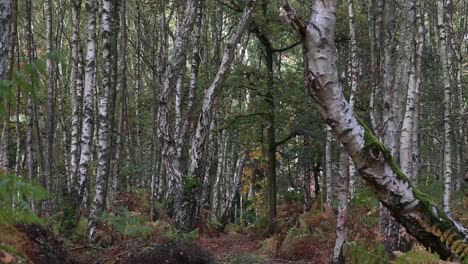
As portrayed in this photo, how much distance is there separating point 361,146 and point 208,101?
525 centimetres

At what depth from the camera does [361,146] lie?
14.5 feet

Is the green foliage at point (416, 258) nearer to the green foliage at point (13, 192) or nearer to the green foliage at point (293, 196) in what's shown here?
the green foliage at point (13, 192)

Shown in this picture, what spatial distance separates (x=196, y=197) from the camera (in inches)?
367

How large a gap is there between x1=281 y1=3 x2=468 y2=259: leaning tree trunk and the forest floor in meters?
0.36

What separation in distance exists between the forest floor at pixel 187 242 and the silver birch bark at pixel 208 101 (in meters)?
1.46

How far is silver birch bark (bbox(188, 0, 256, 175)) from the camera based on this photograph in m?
9.31

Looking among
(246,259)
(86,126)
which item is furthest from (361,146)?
(86,126)

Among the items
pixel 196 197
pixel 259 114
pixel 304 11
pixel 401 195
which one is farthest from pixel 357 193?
pixel 401 195

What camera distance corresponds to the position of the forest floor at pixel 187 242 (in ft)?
13.4

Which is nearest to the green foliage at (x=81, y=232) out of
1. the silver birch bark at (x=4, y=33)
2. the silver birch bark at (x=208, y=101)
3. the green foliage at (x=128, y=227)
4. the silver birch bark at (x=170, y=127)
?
the green foliage at (x=128, y=227)

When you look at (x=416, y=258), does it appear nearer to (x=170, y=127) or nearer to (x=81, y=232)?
(x=170, y=127)

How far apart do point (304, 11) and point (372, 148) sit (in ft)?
35.8

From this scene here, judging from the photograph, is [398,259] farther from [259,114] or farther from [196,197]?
[259,114]

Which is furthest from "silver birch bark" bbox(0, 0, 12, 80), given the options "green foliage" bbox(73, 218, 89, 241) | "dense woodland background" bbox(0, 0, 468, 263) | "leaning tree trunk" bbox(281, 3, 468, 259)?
"green foliage" bbox(73, 218, 89, 241)
